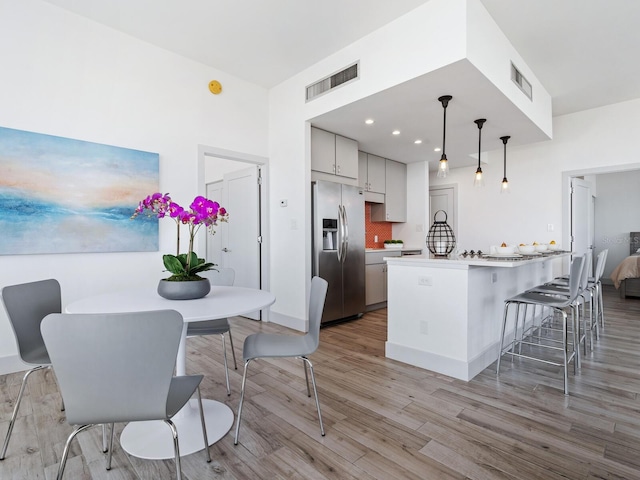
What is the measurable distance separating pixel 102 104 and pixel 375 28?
2.70 meters

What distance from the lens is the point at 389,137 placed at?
181 inches

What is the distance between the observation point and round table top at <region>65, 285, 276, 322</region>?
1.57 m

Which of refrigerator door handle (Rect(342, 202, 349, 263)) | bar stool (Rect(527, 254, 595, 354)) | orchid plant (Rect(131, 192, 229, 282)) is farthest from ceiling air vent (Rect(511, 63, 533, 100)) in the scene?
orchid plant (Rect(131, 192, 229, 282))

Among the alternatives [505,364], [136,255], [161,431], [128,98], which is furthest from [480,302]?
[128,98]

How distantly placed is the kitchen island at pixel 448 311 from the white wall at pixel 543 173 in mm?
3278

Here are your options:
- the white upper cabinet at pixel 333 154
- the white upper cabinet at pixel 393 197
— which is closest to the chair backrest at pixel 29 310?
the white upper cabinet at pixel 333 154

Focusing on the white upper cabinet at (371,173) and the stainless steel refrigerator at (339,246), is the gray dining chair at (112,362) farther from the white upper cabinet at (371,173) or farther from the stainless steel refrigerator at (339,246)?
the white upper cabinet at (371,173)

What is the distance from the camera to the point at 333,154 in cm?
Answer: 450

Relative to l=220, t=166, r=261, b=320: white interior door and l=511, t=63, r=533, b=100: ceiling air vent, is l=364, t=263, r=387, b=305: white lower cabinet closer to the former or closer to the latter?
l=220, t=166, r=261, b=320: white interior door

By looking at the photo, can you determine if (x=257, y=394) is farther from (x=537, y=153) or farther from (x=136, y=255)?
(x=537, y=153)

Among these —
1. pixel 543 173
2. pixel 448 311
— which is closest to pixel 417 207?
pixel 543 173

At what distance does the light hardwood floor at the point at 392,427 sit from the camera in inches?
63.4

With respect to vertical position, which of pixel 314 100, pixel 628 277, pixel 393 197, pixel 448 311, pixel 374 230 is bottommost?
pixel 628 277

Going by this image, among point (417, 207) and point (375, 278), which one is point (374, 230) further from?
point (375, 278)
